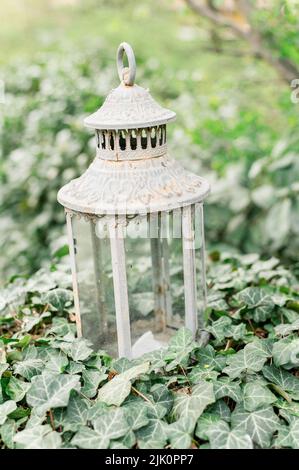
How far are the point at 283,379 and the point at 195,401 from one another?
0.35m

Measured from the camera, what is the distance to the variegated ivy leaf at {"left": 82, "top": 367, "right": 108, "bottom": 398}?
75.1 inches

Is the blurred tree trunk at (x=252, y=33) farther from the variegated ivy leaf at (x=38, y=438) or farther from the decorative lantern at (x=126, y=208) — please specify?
the variegated ivy leaf at (x=38, y=438)

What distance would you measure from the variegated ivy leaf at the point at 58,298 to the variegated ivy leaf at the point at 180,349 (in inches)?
23.2

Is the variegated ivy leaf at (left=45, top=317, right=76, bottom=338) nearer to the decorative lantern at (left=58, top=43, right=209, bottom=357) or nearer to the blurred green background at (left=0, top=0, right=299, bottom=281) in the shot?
the decorative lantern at (left=58, top=43, right=209, bottom=357)

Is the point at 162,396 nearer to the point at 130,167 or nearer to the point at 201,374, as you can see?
the point at 201,374

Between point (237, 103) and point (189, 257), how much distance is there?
3.83 meters

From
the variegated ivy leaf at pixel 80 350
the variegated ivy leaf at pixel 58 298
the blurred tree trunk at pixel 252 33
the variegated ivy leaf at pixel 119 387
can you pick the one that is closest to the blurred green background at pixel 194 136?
the blurred tree trunk at pixel 252 33

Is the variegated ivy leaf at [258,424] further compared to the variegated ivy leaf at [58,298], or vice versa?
the variegated ivy leaf at [58,298]

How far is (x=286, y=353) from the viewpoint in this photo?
6.42 ft

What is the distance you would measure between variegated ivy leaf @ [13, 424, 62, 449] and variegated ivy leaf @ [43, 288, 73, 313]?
2.46 feet

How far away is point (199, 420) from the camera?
178cm

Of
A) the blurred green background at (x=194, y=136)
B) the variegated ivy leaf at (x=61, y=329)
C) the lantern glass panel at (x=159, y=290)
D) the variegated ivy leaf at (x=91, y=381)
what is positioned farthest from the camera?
the blurred green background at (x=194, y=136)

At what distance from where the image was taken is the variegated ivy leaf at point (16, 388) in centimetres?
191

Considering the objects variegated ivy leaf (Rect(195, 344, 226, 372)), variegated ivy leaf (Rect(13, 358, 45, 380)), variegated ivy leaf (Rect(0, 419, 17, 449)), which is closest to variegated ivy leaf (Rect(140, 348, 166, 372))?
variegated ivy leaf (Rect(195, 344, 226, 372))
